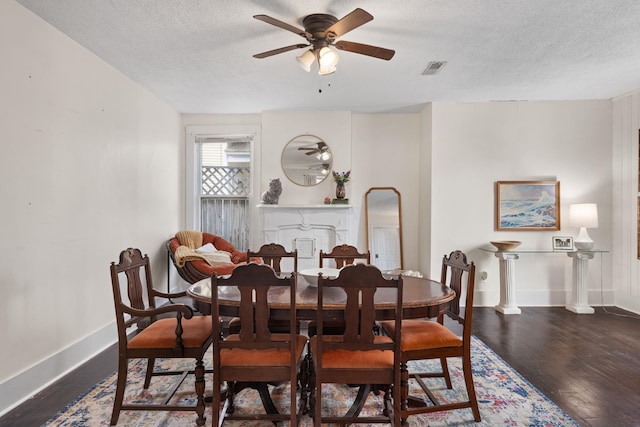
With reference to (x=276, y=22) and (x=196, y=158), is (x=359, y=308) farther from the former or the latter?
(x=196, y=158)

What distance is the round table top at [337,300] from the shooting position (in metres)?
1.92

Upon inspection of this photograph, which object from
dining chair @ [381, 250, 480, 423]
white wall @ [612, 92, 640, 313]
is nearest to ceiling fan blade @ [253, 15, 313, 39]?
dining chair @ [381, 250, 480, 423]

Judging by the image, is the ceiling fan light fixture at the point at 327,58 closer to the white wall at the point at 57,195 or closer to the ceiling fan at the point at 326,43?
the ceiling fan at the point at 326,43

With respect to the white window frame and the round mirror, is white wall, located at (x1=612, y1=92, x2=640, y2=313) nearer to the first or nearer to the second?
the round mirror

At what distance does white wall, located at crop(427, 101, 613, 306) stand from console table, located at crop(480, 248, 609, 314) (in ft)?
0.85

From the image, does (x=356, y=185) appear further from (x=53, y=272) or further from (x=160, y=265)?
(x=53, y=272)

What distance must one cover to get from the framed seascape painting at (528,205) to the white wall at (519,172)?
3.3 inches

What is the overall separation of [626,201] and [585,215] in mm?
663

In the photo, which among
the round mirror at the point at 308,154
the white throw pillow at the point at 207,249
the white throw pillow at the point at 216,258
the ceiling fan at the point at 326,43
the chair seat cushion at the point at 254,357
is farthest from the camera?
the round mirror at the point at 308,154

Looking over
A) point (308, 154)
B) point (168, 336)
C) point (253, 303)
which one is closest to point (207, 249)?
point (308, 154)

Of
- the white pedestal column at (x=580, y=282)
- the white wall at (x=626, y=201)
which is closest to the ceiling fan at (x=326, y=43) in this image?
the white pedestal column at (x=580, y=282)

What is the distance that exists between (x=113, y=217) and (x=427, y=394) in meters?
3.23

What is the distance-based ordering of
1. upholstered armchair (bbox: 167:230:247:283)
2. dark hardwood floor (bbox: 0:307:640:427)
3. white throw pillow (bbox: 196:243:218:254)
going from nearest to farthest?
dark hardwood floor (bbox: 0:307:640:427), upholstered armchair (bbox: 167:230:247:283), white throw pillow (bbox: 196:243:218:254)

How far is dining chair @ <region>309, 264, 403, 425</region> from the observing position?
1.76 metres
